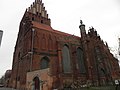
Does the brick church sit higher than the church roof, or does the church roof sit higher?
the church roof

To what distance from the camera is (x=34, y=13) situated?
38281mm

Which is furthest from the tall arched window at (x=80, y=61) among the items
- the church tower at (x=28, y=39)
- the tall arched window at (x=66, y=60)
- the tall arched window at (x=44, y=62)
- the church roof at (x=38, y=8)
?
the church roof at (x=38, y=8)

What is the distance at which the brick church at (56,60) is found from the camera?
2519cm

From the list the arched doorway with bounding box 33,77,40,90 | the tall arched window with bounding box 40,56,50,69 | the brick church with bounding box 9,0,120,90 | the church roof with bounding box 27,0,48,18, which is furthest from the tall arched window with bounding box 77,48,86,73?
the church roof with bounding box 27,0,48,18

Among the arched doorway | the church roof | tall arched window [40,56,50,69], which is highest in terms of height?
the church roof

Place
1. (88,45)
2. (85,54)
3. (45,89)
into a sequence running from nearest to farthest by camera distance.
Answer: (45,89) < (85,54) < (88,45)

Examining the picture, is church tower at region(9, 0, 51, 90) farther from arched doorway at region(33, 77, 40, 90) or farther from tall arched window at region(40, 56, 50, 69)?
arched doorway at region(33, 77, 40, 90)

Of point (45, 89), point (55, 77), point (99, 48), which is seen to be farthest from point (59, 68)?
point (99, 48)

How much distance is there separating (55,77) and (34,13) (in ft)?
66.8

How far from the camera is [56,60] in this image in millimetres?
29188

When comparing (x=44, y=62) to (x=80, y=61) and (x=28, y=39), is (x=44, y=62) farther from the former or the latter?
(x=80, y=61)

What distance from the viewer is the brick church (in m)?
25.2

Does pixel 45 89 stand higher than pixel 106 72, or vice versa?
pixel 106 72

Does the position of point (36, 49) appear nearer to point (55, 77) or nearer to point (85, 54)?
point (55, 77)
